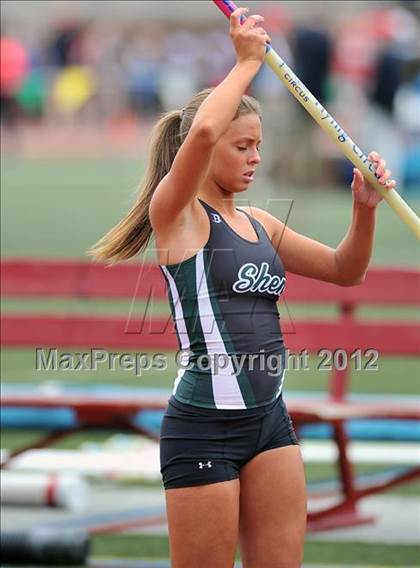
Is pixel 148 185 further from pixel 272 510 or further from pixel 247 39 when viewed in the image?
pixel 272 510

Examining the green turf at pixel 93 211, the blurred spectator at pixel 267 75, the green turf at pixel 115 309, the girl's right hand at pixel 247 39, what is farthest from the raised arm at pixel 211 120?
the blurred spectator at pixel 267 75

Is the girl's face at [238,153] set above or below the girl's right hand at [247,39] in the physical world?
below

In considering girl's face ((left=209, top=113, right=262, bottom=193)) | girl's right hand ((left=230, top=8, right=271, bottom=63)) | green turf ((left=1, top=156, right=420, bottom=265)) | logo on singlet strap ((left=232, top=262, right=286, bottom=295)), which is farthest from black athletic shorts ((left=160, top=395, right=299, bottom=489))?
green turf ((left=1, top=156, right=420, bottom=265))

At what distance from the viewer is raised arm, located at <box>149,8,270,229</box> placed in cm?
392

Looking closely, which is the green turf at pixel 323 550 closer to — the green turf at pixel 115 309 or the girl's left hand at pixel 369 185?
the girl's left hand at pixel 369 185

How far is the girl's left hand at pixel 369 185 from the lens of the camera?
14.0ft

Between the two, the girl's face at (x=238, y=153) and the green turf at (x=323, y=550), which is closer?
the girl's face at (x=238, y=153)

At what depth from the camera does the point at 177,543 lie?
160 inches

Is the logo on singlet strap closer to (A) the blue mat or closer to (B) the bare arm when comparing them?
(B) the bare arm

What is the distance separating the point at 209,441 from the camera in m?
4.12

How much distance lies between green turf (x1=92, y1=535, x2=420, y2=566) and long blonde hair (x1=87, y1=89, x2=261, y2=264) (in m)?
2.31

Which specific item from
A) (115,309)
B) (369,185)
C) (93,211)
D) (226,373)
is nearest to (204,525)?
(226,373)

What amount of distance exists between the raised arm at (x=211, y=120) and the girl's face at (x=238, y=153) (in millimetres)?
186

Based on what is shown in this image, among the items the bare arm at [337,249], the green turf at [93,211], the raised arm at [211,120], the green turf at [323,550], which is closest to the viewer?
the raised arm at [211,120]
